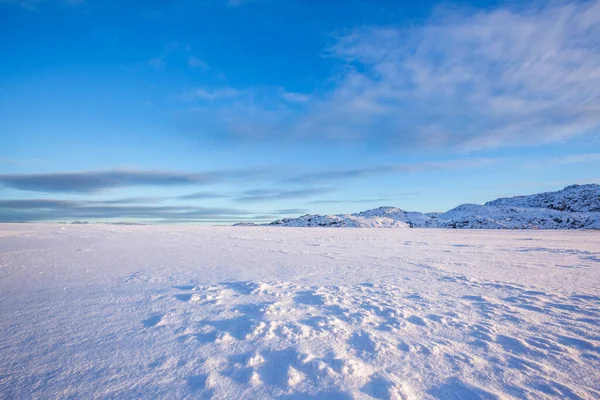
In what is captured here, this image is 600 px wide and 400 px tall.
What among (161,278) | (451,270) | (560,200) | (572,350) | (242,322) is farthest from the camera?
(560,200)

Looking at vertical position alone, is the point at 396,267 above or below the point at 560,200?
below

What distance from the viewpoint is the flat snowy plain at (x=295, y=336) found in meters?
1.94

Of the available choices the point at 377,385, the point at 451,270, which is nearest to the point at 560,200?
the point at 451,270

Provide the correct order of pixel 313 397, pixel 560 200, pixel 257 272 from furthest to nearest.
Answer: pixel 560 200
pixel 257 272
pixel 313 397

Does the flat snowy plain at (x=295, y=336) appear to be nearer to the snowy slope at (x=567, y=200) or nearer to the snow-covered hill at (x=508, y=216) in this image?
the snow-covered hill at (x=508, y=216)

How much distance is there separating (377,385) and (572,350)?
Result: 201 centimetres

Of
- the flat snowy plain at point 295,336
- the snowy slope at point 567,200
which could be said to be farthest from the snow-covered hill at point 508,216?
the flat snowy plain at point 295,336

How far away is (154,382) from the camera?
1936 mm

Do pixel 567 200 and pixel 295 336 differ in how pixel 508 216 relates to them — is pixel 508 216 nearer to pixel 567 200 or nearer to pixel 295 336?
pixel 567 200

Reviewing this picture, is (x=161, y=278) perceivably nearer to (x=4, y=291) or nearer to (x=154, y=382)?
(x=4, y=291)

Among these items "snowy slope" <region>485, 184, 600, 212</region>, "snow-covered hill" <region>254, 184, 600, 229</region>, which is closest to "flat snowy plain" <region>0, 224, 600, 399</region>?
"snow-covered hill" <region>254, 184, 600, 229</region>

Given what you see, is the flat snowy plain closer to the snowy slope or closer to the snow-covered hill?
the snow-covered hill

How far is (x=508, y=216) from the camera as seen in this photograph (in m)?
Result: 56.1

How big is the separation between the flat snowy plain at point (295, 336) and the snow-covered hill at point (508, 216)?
53310 millimetres
